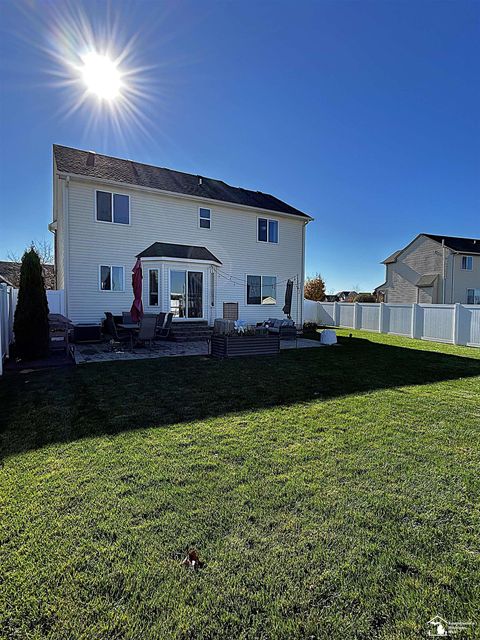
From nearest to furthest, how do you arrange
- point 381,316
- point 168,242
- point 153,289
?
point 153,289, point 168,242, point 381,316

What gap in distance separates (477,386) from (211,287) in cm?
1115

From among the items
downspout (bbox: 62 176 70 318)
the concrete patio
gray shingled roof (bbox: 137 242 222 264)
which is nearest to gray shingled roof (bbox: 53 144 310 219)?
downspout (bbox: 62 176 70 318)

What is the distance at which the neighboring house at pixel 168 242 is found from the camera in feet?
44.4

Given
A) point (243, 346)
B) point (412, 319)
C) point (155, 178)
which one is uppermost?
point (155, 178)

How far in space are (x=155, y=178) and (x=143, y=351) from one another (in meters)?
9.62

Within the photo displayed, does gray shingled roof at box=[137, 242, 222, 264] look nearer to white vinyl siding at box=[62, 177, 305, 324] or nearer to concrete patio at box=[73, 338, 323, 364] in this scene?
white vinyl siding at box=[62, 177, 305, 324]

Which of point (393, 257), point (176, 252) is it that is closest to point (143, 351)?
point (176, 252)

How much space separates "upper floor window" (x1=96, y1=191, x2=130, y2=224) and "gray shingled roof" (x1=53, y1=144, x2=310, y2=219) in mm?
672

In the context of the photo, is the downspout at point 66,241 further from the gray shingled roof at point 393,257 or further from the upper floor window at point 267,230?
the gray shingled roof at point 393,257

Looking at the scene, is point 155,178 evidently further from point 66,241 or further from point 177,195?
point 66,241

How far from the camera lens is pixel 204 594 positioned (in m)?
1.85

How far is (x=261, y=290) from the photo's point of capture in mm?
17812

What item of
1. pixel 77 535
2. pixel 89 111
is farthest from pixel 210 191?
pixel 77 535

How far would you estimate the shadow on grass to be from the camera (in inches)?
176
